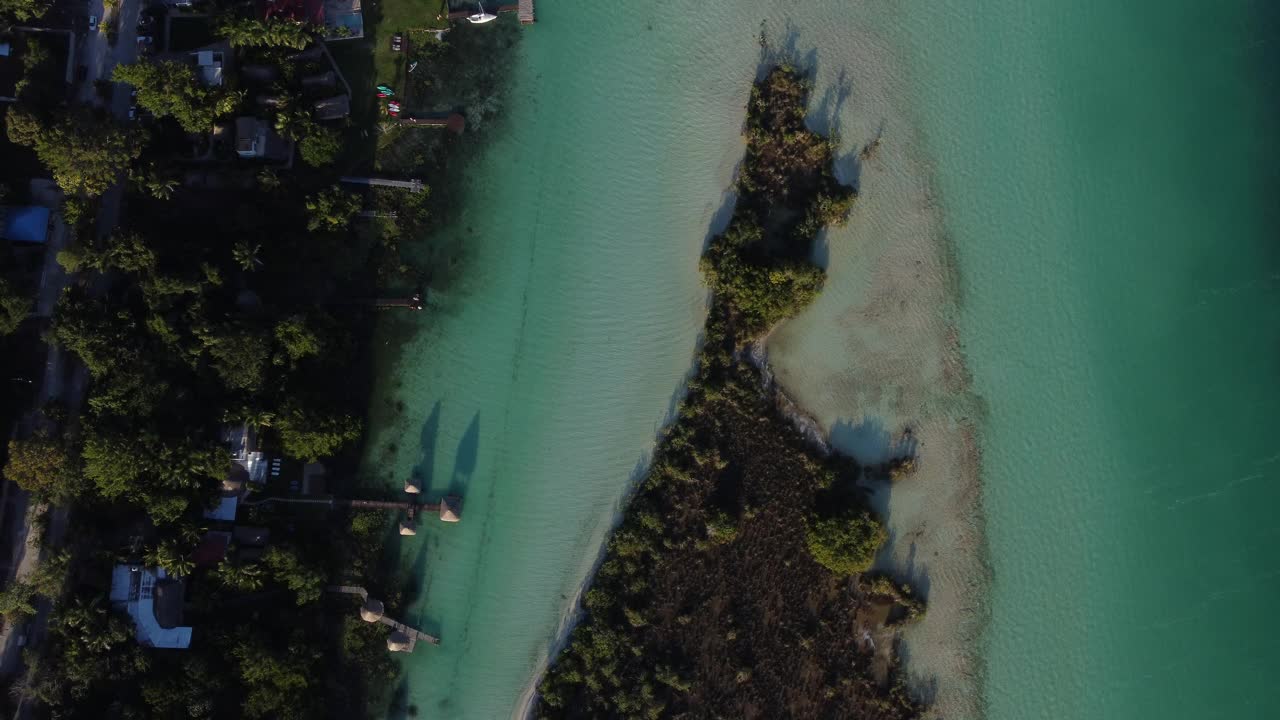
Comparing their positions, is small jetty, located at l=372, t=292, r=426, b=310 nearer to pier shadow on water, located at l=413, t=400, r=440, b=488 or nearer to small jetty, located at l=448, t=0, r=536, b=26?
pier shadow on water, located at l=413, t=400, r=440, b=488

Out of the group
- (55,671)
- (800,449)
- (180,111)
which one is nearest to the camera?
(55,671)

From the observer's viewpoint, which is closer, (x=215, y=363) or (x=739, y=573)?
(x=215, y=363)

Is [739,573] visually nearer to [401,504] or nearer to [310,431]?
[401,504]

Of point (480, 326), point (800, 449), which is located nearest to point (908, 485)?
point (800, 449)

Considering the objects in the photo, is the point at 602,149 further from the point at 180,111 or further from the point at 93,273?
the point at 93,273

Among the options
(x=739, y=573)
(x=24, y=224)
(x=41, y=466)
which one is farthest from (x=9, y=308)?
(x=739, y=573)

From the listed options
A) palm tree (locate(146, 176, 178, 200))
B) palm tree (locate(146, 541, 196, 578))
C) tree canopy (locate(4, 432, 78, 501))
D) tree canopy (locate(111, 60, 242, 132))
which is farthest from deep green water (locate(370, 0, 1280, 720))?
palm tree (locate(146, 176, 178, 200))
